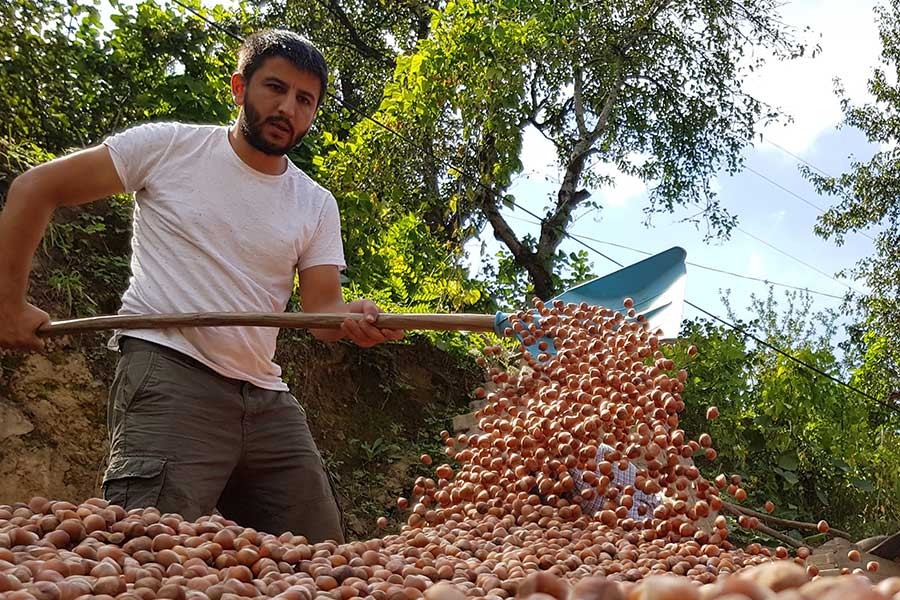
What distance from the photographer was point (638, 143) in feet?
33.2

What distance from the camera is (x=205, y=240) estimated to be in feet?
6.63

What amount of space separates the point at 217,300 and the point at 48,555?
0.95 metres

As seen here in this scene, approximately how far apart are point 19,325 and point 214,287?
43cm

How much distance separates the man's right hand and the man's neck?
1.98 feet

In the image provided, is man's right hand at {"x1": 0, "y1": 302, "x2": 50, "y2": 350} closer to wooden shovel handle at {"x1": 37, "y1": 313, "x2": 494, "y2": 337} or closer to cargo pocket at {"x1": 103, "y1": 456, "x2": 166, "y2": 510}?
wooden shovel handle at {"x1": 37, "y1": 313, "x2": 494, "y2": 337}

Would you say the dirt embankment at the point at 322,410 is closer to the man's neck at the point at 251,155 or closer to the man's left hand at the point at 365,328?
the man's neck at the point at 251,155

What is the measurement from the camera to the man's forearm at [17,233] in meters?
1.89

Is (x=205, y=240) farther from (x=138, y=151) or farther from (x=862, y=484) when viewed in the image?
(x=862, y=484)

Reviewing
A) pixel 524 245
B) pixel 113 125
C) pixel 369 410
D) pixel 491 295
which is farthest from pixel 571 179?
pixel 113 125

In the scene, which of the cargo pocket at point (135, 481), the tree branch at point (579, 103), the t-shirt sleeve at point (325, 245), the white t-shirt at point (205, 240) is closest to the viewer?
the cargo pocket at point (135, 481)

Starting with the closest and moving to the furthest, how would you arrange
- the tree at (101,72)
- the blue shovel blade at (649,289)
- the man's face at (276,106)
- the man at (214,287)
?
1. the man at (214,287)
2. the man's face at (276,106)
3. the blue shovel blade at (649,289)
4. the tree at (101,72)

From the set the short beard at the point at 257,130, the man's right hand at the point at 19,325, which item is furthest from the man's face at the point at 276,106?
the man's right hand at the point at 19,325

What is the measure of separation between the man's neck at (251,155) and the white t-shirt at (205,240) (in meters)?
0.03

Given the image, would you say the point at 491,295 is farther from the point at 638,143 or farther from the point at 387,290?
the point at 638,143
